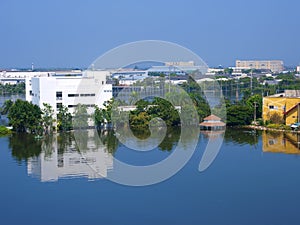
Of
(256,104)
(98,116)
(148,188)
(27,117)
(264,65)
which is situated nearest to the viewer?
(148,188)

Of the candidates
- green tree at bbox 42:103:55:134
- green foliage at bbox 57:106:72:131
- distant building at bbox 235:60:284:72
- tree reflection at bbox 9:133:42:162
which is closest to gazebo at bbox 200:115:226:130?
green foliage at bbox 57:106:72:131

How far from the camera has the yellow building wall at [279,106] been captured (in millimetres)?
7742

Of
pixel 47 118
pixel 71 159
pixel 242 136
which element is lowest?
pixel 71 159

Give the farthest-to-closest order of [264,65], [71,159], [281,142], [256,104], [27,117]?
[264,65]
[256,104]
[27,117]
[281,142]
[71,159]

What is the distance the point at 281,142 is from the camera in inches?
255

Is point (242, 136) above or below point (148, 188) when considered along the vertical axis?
above

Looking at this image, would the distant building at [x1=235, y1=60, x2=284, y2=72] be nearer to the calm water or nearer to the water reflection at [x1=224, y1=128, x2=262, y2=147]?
the water reflection at [x1=224, y1=128, x2=262, y2=147]

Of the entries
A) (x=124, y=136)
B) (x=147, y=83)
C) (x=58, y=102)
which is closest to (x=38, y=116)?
(x=58, y=102)

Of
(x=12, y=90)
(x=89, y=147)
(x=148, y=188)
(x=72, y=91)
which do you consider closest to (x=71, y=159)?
(x=89, y=147)

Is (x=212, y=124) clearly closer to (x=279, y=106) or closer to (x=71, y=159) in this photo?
(x=279, y=106)

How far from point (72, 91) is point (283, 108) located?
3.37 meters

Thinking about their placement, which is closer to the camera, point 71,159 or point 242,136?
point 71,159

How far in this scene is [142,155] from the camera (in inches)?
224

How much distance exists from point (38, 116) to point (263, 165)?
12.5 ft
